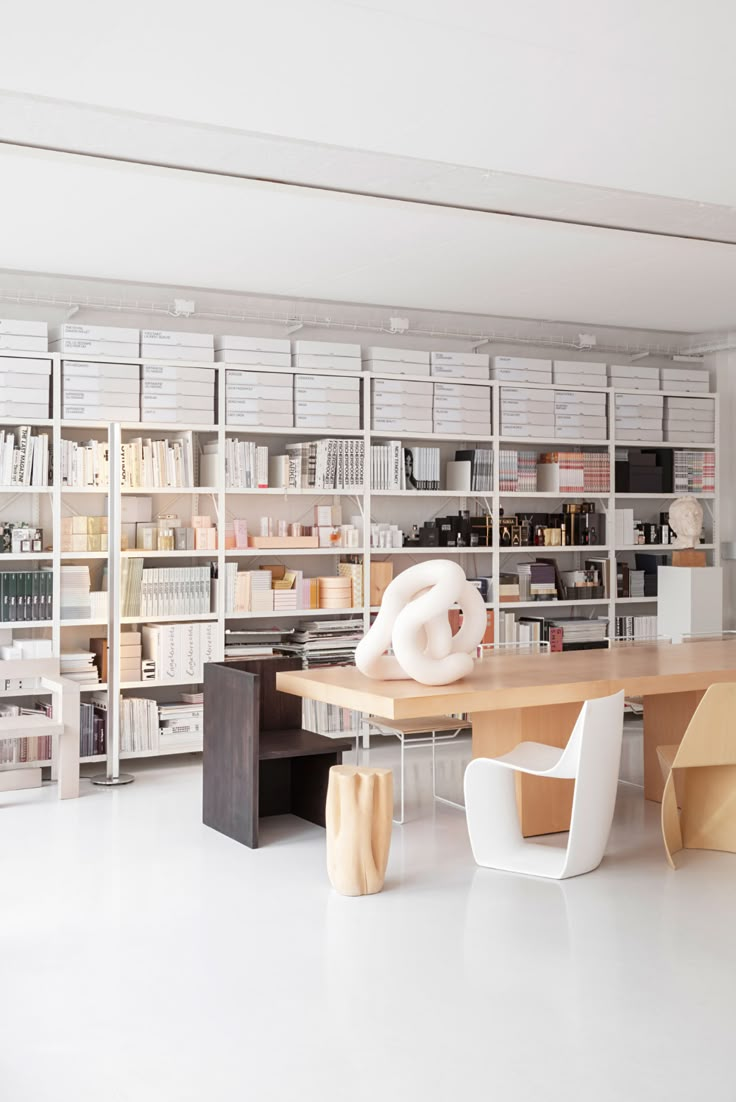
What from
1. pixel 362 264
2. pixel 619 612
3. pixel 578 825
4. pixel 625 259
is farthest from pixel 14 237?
pixel 619 612

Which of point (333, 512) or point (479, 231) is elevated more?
point (479, 231)

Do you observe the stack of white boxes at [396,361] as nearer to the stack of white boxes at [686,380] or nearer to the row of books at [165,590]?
the row of books at [165,590]

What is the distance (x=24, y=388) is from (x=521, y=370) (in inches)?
134

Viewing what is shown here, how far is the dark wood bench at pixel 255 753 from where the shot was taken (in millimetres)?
5312

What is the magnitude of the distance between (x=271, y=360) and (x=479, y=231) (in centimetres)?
201

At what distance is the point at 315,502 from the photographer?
7828mm

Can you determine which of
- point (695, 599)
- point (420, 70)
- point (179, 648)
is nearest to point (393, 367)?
point (179, 648)

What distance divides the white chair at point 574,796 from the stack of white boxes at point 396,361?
10.5ft

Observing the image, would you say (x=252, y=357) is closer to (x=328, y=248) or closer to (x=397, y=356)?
(x=397, y=356)

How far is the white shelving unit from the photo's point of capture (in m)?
6.82

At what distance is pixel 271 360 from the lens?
7301mm

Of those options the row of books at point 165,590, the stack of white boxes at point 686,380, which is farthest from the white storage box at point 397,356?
the stack of white boxes at point 686,380

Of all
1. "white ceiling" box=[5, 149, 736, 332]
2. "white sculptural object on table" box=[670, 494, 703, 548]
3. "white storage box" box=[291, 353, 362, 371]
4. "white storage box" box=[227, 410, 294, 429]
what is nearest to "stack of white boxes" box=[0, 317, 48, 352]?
"white ceiling" box=[5, 149, 736, 332]

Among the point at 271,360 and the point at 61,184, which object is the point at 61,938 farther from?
the point at 271,360
